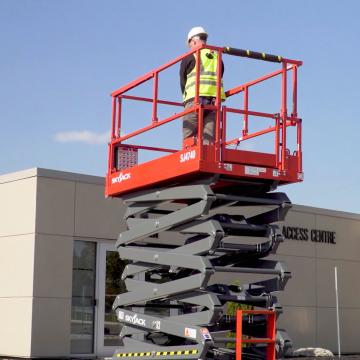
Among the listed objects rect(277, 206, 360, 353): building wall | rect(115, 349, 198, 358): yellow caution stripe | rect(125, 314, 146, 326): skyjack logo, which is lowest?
rect(115, 349, 198, 358): yellow caution stripe

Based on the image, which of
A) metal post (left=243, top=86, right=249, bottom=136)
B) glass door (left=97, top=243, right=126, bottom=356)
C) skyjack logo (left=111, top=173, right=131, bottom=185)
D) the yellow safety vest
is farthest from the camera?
glass door (left=97, top=243, right=126, bottom=356)

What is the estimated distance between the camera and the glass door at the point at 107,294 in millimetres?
17938

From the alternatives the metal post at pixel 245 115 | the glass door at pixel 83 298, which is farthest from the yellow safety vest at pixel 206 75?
the glass door at pixel 83 298

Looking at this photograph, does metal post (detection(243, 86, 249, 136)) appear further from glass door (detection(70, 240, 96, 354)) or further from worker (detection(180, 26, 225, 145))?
glass door (detection(70, 240, 96, 354))

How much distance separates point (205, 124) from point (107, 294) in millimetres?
8602

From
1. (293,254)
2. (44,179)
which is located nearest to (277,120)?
(44,179)

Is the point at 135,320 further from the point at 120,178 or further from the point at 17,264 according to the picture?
the point at 17,264

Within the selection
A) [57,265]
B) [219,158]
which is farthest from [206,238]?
[57,265]

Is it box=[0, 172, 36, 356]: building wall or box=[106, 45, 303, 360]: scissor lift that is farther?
box=[0, 172, 36, 356]: building wall

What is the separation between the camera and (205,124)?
34.7ft

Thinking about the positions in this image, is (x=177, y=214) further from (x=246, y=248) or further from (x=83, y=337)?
(x=83, y=337)

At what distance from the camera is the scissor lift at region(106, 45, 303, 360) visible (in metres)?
10.1

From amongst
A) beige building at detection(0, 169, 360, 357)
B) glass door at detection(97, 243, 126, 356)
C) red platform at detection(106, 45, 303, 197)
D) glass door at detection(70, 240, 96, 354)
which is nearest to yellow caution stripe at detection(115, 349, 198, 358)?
red platform at detection(106, 45, 303, 197)

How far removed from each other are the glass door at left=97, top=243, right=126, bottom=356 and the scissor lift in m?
6.34
